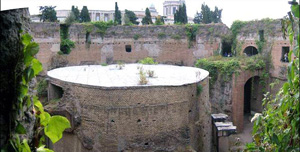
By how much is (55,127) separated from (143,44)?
1874cm

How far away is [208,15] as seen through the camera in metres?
30.4

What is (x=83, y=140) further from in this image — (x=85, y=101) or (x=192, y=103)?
(x=192, y=103)

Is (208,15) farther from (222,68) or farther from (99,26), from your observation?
(222,68)

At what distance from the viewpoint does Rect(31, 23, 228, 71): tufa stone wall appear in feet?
66.4

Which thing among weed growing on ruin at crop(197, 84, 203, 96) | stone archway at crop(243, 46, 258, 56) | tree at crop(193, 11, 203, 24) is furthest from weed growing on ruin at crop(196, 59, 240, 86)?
tree at crop(193, 11, 203, 24)

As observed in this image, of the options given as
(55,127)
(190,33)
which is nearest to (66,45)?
(190,33)

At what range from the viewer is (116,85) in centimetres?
1000

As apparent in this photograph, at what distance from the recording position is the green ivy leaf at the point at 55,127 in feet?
9.41

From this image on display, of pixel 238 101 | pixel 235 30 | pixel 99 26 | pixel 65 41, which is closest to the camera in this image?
pixel 238 101

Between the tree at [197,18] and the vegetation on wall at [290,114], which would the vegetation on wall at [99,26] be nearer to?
the vegetation on wall at [290,114]

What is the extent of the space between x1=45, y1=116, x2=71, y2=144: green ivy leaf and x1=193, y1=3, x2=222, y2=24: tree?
27.6 metres

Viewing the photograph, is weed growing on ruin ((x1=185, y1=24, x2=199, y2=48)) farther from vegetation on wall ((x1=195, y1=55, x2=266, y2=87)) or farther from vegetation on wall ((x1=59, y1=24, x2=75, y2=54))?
vegetation on wall ((x1=59, y1=24, x2=75, y2=54))

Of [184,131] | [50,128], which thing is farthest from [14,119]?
[184,131]

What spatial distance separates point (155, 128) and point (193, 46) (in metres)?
12.2
